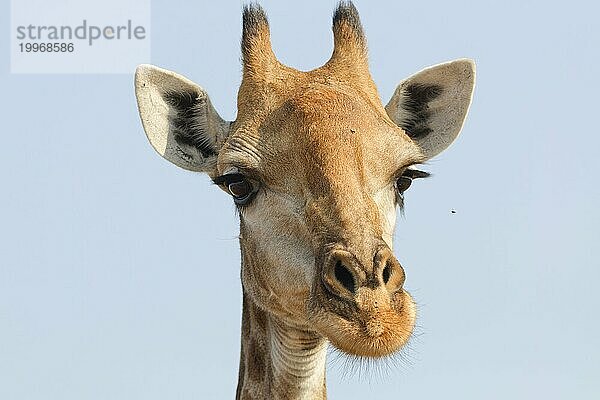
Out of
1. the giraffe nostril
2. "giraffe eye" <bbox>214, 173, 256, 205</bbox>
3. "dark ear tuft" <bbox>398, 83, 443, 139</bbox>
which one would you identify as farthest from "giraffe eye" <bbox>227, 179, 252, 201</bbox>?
"dark ear tuft" <bbox>398, 83, 443, 139</bbox>

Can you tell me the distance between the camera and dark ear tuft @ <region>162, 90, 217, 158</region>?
12297 mm

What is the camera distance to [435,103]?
41.1ft

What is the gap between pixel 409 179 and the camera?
11.2m

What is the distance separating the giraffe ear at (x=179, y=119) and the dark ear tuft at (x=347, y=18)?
163 cm

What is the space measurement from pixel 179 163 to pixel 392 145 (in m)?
2.48

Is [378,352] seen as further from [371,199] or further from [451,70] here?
[451,70]

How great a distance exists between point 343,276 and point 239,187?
2131mm

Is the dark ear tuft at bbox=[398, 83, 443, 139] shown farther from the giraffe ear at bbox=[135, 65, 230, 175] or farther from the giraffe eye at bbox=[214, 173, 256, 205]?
the giraffe eye at bbox=[214, 173, 256, 205]

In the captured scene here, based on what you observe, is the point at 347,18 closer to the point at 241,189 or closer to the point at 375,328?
the point at 241,189

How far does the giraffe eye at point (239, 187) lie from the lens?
1101 cm

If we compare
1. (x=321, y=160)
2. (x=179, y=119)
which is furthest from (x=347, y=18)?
(x=321, y=160)

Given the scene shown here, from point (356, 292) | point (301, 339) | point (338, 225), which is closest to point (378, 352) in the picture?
point (356, 292)

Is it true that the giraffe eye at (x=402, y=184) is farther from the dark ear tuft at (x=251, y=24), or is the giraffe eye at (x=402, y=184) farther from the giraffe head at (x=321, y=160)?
the dark ear tuft at (x=251, y=24)

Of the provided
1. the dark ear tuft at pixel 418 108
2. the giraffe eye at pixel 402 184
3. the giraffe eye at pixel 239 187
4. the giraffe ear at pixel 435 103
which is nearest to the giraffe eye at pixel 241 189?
the giraffe eye at pixel 239 187
